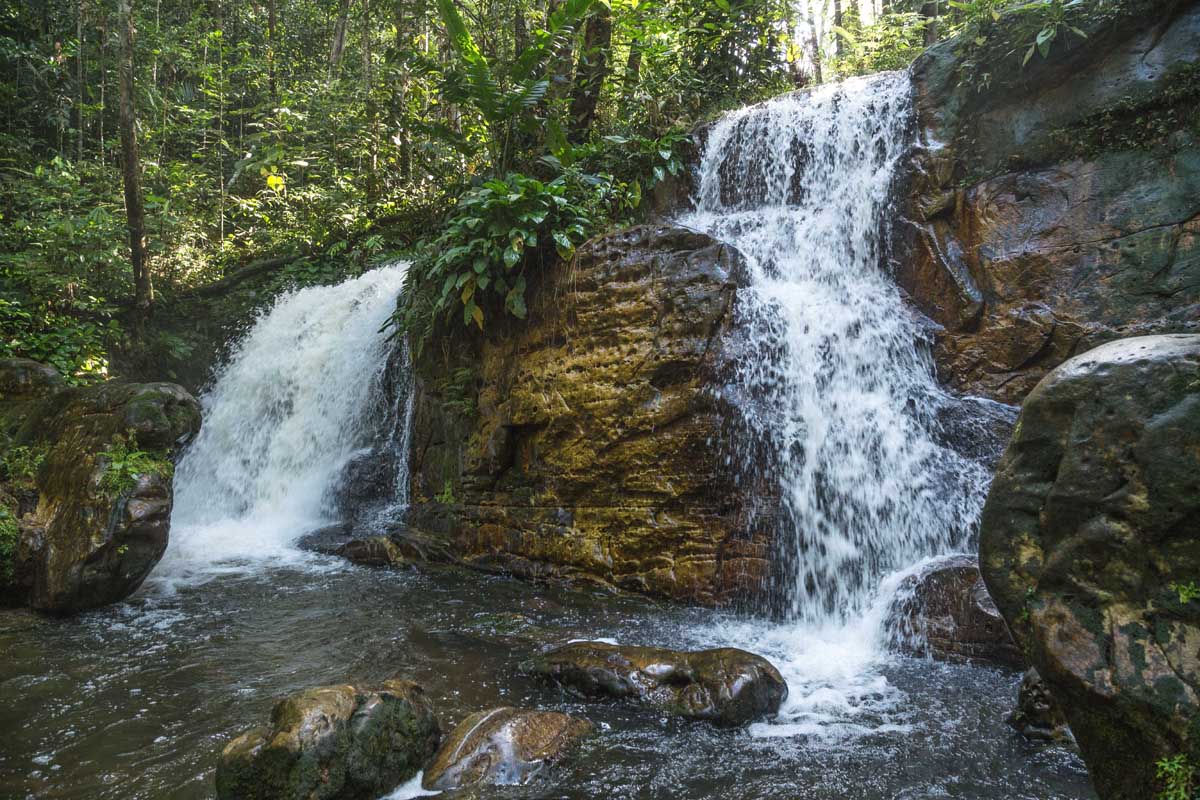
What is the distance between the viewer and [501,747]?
3615 mm

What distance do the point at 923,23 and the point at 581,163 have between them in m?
7.60

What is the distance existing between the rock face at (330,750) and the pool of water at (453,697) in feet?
1.58

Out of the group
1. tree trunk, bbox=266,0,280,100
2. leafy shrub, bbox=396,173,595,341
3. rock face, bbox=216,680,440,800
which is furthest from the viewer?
tree trunk, bbox=266,0,280,100

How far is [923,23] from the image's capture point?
1257 cm

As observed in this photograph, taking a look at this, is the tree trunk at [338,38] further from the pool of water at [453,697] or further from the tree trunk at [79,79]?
the pool of water at [453,697]

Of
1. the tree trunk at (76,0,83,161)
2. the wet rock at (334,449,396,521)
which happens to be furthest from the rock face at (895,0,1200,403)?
the tree trunk at (76,0,83,161)

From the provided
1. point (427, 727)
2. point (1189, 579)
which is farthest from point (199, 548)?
point (1189, 579)

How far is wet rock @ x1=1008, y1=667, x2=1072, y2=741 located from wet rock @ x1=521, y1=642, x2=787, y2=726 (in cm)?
130

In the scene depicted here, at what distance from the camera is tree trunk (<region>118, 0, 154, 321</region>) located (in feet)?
32.8

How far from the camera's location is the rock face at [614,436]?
6.51m

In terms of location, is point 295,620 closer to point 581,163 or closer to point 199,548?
point 199,548

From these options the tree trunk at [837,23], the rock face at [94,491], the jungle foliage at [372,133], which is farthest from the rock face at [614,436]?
the tree trunk at [837,23]

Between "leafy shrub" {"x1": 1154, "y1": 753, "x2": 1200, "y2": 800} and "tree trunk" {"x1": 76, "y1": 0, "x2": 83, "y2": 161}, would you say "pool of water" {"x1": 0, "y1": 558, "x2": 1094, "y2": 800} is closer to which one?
"leafy shrub" {"x1": 1154, "y1": 753, "x2": 1200, "y2": 800}

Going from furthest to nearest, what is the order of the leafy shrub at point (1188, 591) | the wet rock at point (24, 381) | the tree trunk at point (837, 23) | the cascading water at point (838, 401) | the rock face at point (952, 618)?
the tree trunk at point (837, 23)
the wet rock at point (24, 381)
the cascading water at point (838, 401)
the rock face at point (952, 618)
the leafy shrub at point (1188, 591)
